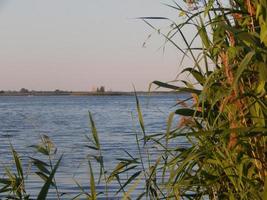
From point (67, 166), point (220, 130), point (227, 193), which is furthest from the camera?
point (67, 166)

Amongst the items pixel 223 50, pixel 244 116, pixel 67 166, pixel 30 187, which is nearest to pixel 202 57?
pixel 223 50

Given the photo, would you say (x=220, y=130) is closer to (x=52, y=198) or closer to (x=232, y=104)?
(x=232, y=104)

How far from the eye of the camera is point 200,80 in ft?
13.6

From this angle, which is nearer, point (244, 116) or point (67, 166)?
point (244, 116)

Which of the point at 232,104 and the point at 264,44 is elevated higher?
the point at 264,44

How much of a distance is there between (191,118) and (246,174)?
59cm

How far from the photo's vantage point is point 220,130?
3.67 meters

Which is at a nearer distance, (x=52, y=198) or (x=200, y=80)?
(x=200, y=80)

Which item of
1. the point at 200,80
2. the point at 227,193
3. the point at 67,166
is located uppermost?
the point at 200,80

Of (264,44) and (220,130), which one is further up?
(264,44)

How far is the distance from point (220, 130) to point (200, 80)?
1.86 feet

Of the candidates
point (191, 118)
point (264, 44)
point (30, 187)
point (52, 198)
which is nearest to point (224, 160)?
point (191, 118)

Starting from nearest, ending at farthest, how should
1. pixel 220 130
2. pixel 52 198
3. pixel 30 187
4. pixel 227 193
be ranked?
pixel 220 130 → pixel 227 193 → pixel 52 198 → pixel 30 187

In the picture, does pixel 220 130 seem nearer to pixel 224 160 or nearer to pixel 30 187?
pixel 224 160
